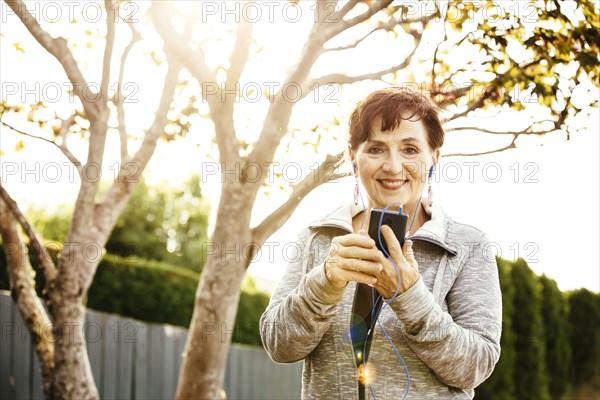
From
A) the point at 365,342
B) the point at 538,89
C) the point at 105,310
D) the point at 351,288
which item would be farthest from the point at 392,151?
the point at 105,310

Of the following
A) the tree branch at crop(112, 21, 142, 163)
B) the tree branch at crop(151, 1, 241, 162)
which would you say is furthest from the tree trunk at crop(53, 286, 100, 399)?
the tree branch at crop(151, 1, 241, 162)

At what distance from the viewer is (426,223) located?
194cm

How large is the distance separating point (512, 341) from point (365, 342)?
36.1 ft

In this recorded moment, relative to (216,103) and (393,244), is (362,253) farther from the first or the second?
(216,103)

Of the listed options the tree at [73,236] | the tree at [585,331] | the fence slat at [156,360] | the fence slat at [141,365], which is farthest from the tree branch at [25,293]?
the tree at [585,331]

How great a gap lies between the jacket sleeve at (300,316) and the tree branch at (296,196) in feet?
7.43

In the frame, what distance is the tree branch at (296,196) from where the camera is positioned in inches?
169

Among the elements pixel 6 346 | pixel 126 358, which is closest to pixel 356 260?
pixel 6 346

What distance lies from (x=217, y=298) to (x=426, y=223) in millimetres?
2933

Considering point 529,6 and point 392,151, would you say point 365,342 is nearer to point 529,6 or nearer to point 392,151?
point 392,151

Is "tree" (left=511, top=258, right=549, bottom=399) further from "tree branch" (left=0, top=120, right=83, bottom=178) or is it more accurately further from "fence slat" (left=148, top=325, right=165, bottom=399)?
"tree branch" (left=0, top=120, right=83, bottom=178)

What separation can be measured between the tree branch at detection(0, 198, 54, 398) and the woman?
3484mm

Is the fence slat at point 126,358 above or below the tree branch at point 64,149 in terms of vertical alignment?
below

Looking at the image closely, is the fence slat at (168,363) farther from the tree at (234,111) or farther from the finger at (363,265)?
the finger at (363,265)
